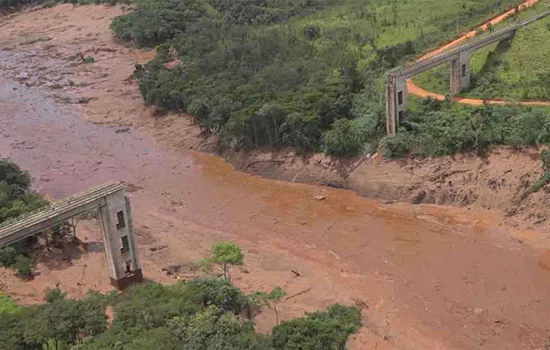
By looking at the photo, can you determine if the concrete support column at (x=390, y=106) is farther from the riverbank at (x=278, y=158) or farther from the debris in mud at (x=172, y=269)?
the debris in mud at (x=172, y=269)

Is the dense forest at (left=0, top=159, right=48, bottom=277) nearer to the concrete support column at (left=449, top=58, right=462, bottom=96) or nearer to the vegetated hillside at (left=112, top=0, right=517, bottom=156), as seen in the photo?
Result: the vegetated hillside at (left=112, top=0, right=517, bottom=156)

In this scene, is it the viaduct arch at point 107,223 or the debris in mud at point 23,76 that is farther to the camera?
the debris in mud at point 23,76

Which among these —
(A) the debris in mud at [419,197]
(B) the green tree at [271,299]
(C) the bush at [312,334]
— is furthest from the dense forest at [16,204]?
(A) the debris in mud at [419,197]

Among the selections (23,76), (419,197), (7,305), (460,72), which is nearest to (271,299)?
(7,305)

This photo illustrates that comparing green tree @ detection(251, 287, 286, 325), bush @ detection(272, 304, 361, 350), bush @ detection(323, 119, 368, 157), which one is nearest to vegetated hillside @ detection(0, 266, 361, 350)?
bush @ detection(272, 304, 361, 350)

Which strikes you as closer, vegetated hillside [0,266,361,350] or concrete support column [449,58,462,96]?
vegetated hillside [0,266,361,350]

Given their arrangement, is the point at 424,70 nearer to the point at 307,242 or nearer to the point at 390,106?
the point at 390,106
